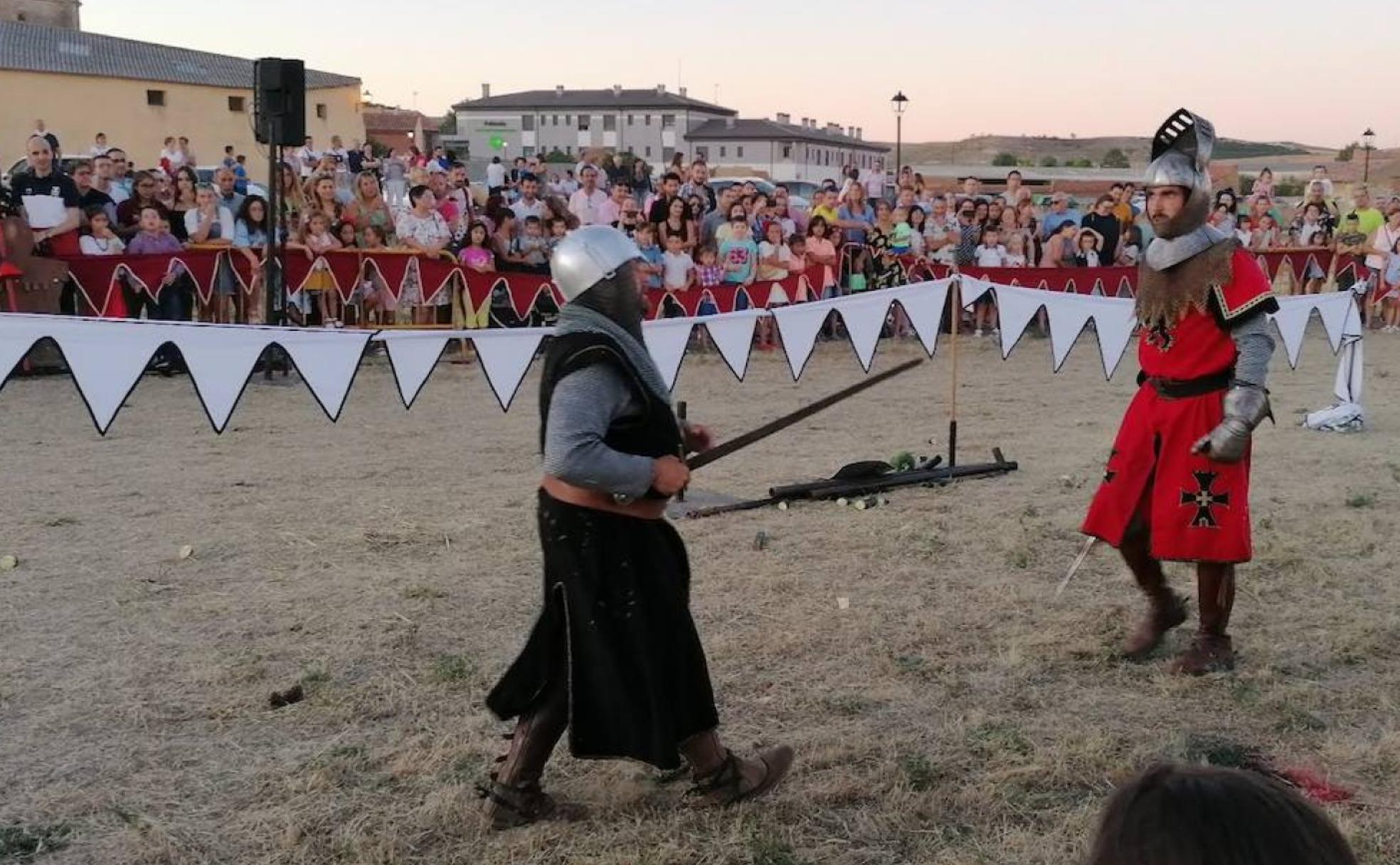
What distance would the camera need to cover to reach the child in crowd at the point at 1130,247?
14.6 m

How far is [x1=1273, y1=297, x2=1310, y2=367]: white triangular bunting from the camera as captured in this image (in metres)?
9.02

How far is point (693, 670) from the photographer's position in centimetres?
320

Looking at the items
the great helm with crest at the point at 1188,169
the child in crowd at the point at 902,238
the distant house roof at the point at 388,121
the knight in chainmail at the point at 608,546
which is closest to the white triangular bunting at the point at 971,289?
the great helm with crest at the point at 1188,169

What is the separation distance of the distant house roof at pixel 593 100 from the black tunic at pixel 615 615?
264ft

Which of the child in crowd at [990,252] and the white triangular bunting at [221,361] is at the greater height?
the child in crowd at [990,252]

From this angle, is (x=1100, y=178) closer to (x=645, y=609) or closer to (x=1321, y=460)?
(x=1321, y=460)

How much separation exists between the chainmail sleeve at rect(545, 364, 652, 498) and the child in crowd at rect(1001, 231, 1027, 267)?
11.6m

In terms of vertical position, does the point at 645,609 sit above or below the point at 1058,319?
below

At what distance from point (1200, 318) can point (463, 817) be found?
9.15ft

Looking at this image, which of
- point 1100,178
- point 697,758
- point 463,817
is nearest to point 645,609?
point 697,758

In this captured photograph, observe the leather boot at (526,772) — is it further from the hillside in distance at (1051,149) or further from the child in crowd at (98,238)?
the hillside in distance at (1051,149)

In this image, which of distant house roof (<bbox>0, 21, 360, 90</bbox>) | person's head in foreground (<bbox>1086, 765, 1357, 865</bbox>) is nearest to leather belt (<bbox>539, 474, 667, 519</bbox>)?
person's head in foreground (<bbox>1086, 765, 1357, 865</bbox>)

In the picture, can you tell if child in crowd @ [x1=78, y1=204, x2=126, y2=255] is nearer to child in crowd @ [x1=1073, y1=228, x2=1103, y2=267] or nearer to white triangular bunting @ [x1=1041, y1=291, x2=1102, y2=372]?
white triangular bunting @ [x1=1041, y1=291, x2=1102, y2=372]

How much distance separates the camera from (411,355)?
23.0 ft
